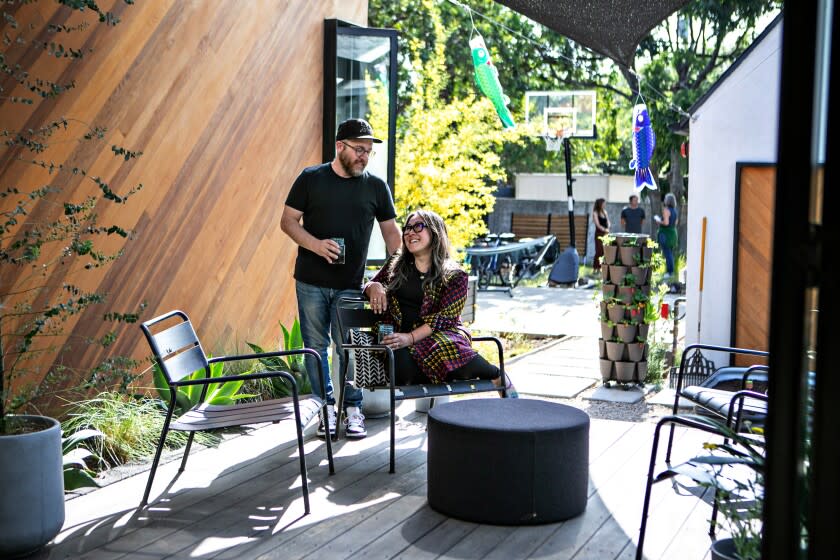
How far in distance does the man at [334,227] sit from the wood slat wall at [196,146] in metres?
1.02

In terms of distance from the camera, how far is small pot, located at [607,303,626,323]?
747cm

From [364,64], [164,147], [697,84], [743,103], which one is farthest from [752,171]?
[697,84]

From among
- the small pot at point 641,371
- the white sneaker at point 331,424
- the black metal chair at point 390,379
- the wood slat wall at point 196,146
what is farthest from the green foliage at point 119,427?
the small pot at point 641,371

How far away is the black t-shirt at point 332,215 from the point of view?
18.1 ft

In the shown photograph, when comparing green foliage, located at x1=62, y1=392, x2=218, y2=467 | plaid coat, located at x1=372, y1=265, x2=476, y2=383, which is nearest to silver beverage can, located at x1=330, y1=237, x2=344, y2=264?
plaid coat, located at x1=372, y1=265, x2=476, y2=383

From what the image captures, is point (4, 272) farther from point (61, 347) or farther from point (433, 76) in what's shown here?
point (433, 76)

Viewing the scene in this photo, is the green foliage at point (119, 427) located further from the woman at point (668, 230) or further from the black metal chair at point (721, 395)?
the woman at point (668, 230)

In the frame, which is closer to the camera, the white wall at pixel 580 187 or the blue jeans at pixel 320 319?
the blue jeans at pixel 320 319

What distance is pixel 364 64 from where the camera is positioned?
26.6 feet

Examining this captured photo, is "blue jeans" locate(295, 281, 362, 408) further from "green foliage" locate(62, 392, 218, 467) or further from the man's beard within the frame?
"green foliage" locate(62, 392, 218, 467)

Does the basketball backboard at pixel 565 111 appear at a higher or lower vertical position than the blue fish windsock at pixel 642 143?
higher

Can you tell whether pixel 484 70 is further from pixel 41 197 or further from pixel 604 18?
pixel 41 197

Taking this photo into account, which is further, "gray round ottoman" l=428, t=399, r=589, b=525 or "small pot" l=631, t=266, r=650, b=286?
"small pot" l=631, t=266, r=650, b=286

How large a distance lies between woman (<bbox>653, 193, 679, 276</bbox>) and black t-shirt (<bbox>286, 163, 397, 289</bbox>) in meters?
12.5
